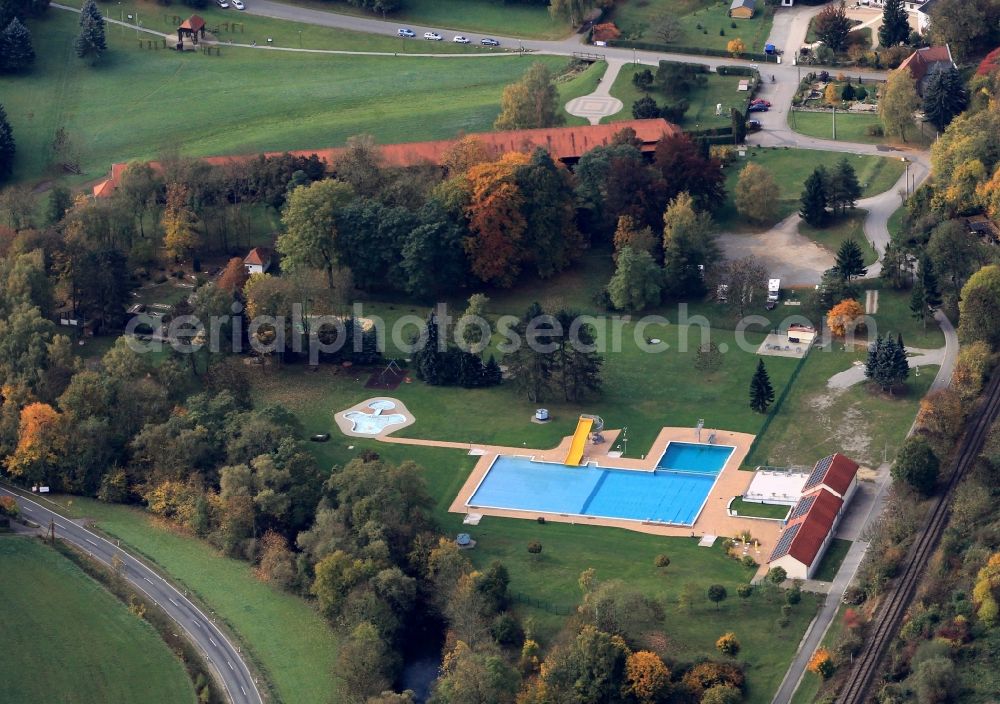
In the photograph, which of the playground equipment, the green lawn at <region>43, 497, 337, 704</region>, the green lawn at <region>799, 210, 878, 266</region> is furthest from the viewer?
the green lawn at <region>799, 210, 878, 266</region>

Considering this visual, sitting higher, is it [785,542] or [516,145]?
[516,145]

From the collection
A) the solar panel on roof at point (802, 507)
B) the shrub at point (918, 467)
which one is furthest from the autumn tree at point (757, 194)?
the solar panel on roof at point (802, 507)

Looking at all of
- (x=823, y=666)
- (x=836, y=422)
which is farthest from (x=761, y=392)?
(x=823, y=666)

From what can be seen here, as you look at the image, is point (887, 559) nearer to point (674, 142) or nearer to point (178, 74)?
point (674, 142)

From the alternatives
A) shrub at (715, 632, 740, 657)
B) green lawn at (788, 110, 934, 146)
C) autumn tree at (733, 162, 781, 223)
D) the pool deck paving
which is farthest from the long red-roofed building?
shrub at (715, 632, 740, 657)

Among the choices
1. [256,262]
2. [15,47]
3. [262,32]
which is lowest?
[256,262]

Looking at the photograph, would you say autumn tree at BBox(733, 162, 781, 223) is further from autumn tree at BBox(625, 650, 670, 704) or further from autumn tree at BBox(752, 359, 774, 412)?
autumn tree at BBox(625, 650, 670, 704)

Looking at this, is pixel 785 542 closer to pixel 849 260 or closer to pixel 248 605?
pixel 248 605
